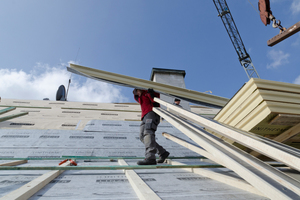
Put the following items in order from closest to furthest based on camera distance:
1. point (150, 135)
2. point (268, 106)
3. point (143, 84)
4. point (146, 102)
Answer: point (268, 106) < point (150, 135) < point (146, 102) < point (143, 84)

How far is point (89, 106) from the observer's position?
959 cm

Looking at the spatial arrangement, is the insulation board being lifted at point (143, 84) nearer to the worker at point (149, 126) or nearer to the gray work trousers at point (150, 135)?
the worker at point (149, 126)

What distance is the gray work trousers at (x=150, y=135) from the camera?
2631 mm

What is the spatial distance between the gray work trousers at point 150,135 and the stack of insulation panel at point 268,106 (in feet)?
4.38

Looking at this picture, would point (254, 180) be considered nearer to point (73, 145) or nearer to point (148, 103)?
point (148, 103)

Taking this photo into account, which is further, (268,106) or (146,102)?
(146,102)

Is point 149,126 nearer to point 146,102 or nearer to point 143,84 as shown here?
point 146,102

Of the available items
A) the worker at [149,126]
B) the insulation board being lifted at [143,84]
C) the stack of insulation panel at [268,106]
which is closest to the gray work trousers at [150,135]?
the worker at [149,126]

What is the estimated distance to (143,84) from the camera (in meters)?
3.29

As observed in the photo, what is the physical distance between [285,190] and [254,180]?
165 millimetres

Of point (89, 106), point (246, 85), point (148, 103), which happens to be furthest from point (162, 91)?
point (89, 106)

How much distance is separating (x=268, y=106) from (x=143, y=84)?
6.69 feet

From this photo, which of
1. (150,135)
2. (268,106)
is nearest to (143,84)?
(150,135)

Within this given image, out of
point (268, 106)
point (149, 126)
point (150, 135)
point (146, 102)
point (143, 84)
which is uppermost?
point (143, 84)
